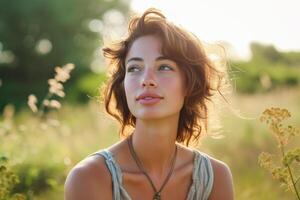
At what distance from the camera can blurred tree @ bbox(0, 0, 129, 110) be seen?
3138cm

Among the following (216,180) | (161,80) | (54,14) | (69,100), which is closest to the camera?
(161,80)

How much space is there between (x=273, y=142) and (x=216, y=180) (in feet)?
14.7

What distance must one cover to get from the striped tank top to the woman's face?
0.94 ft

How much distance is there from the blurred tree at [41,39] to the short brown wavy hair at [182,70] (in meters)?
26.9

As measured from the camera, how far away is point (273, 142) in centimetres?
819

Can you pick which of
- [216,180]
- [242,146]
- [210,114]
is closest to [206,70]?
[210,114]

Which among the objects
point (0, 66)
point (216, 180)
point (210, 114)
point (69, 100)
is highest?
point (0, 66)

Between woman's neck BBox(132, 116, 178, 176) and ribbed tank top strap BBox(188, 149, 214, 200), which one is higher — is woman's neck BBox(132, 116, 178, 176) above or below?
above

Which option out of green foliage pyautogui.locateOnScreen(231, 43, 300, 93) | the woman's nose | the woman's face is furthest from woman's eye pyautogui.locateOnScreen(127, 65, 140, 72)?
green foliage pyautogui.locateOnScreen(231, 43, 300, 93)

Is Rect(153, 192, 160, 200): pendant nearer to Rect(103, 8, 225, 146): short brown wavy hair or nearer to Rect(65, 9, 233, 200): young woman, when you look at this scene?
Rect(65, 9, 233, 200): young woman

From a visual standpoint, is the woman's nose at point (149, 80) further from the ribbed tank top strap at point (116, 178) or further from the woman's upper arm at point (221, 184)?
the woman's upper arm at point (221, 184)

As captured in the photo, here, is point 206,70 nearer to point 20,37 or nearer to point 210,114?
point 210,114

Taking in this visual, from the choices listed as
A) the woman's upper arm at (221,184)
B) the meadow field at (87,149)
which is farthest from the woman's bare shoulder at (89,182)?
the meadow field at (87,149)

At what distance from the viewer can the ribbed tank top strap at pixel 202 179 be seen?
3758 mm
